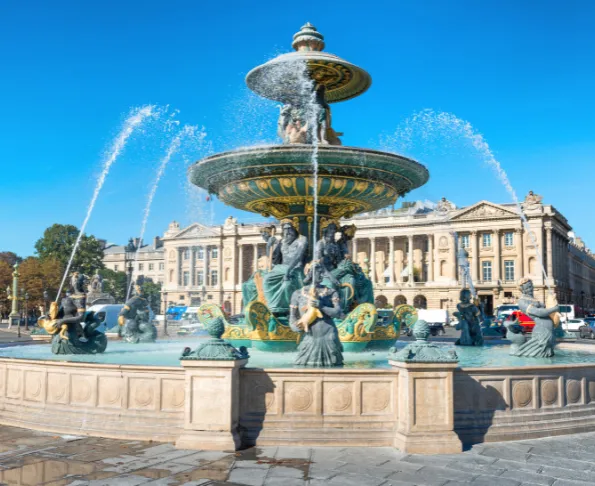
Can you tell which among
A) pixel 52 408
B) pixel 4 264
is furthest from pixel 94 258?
pixel 52 408

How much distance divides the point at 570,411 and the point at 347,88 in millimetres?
8286

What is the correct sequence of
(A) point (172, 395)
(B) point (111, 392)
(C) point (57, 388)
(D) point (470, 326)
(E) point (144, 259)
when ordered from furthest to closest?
(E) point (144, 259), (D) point (470, 326), (C) point (57, 388), (B) point (111, 392), (A) point (172, 395)

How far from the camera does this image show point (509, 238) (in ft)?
285

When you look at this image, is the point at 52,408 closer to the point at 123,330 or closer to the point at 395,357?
the point at 395,357

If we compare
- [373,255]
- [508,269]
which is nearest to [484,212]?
[508,269]

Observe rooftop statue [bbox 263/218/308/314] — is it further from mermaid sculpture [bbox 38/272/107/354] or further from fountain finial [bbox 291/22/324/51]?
fountain finial [bbox 291/22/324/51]

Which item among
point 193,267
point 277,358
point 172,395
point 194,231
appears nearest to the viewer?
point 172,395

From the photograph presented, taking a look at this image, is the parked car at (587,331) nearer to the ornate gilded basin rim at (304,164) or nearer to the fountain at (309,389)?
the ornate gilded basin rim at (304,164)

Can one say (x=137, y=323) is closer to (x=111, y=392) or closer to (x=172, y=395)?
(x=111, y=392)

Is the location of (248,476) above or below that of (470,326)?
below

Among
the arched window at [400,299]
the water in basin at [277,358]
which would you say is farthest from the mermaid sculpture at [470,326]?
the arched window at [400,299]

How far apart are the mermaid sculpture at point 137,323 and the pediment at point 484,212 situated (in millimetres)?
78294

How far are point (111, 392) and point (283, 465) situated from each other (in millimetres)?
2327

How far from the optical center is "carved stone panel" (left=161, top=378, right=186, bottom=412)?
679 centimetres
